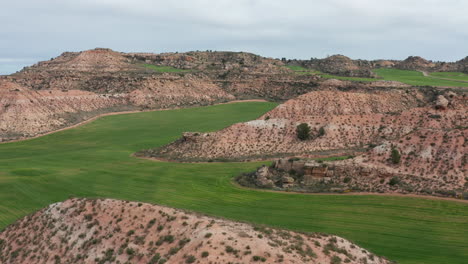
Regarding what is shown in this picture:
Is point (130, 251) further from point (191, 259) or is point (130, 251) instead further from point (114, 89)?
point (114, 89)

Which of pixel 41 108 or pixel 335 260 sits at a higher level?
pixel 41 108

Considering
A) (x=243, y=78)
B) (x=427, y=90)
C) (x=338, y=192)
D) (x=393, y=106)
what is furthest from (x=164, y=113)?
(x=338, y=192)

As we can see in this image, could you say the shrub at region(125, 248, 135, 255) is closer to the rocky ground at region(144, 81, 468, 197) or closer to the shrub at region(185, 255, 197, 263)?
the shrub at region(185, 255, 197, 263)

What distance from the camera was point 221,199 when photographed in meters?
44.0

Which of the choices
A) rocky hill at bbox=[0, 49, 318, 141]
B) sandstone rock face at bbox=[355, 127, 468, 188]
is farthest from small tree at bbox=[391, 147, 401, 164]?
rocky hill at bbox=[0, 49, 318, 141]

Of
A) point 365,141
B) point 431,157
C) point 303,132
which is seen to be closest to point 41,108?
point 303,132

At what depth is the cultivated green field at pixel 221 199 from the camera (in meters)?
32.3

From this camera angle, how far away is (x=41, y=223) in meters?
33.2

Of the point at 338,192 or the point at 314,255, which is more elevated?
the point at 314,255

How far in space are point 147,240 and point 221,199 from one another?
61.7ft

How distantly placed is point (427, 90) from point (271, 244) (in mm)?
89791

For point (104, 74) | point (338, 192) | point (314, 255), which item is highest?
point (104, 74)

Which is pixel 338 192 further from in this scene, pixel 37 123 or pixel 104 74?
pixel 104 74

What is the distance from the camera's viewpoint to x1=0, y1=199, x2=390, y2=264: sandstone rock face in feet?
72.8
